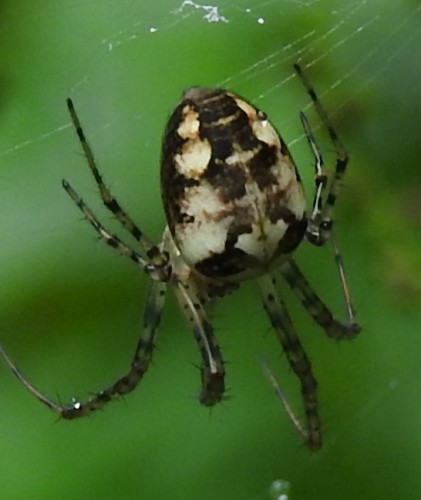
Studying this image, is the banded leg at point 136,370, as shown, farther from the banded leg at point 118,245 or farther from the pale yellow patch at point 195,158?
the pale yellow patch at point 195,158

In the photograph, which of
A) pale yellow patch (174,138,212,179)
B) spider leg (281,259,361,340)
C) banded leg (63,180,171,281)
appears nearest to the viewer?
pale yellow patch (174,138,212,179)

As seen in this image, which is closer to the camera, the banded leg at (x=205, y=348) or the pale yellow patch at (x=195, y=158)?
the pale yellow patch at (x=195, y=158)

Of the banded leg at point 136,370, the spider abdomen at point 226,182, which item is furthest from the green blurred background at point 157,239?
the spider abdomen at point 226,182

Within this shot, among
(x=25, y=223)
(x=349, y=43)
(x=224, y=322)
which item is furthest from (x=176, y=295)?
(x=349, y=43)

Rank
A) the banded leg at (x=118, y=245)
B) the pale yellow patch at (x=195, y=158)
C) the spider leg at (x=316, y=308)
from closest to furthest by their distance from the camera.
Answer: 1. the pale yellow patch at (x=195, y=158)
2. the banded leg at (x=118, y=245)
3. the spider leg at (x=316, y=308)

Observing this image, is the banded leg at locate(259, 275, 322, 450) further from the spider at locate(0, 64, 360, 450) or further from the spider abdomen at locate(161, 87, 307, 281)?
the spider abdomen at locate(161, 87, 307, 281)

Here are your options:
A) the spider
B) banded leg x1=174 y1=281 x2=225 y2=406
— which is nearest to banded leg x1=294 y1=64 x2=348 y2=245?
the spider

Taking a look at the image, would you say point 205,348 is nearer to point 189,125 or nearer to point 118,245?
point 118,245
